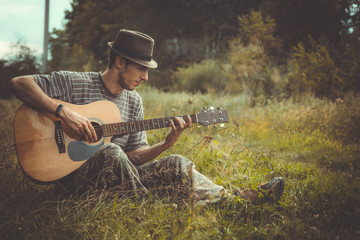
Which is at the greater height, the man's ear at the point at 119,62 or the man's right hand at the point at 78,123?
the man's ear at the point at 119,62

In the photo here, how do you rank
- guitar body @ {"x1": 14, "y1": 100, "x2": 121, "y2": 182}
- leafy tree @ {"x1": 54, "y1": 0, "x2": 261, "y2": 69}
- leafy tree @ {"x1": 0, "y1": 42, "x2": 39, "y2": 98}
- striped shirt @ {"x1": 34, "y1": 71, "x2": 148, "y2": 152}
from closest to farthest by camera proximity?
guitar body @ {"x1": 14, "y1": 100, "x2": 121, "y2": 182} < striped shirt @ {"x1": 34, "y1": 71, "x2": 148, "y2": 152} < leafy tree @ {"x1": 0, "y1": 42, "x2": 39, "y2": 98} < leafy tree @ {"x1": 54, "y1": 0, "x2": 261, "y2": 69}

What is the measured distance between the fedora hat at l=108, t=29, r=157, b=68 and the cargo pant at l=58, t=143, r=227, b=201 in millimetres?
937

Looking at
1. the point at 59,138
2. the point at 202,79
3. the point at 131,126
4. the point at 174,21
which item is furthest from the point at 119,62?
the point at 174,21

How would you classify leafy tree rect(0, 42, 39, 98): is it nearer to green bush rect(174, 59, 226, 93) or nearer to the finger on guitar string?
the finger on guitar string

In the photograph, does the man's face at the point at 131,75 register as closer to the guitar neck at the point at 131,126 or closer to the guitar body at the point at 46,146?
the guitar neck at the point at 131,126

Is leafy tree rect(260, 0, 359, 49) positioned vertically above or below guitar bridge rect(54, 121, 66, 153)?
above

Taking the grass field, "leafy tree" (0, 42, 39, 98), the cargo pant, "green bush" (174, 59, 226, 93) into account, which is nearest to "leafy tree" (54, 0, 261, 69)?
"green bush" (174, 59, 226, 93)

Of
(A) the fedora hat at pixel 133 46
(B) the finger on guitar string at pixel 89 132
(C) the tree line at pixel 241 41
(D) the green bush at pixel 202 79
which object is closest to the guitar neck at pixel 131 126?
(B) the finger on guitar string at pixel 89 132

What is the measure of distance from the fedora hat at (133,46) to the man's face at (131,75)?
0.07 m

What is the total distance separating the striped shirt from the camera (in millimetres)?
2348

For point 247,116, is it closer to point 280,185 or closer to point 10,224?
point 280,185

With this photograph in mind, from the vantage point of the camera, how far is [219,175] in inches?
125

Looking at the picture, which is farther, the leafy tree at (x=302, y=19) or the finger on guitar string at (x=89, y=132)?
the leafy tree at (x=302, y=19)

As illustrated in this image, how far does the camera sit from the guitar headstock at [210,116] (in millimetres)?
2598
